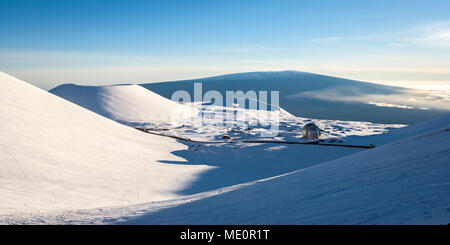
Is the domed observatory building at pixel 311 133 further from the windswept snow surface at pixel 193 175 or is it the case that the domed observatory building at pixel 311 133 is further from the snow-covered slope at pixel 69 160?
the snow-covered slope at pixel 69 160

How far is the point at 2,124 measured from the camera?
1114 centimetres

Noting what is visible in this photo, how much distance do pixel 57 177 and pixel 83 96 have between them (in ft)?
86.5

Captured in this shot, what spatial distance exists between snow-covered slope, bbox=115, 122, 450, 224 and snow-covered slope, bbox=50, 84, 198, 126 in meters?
23.1

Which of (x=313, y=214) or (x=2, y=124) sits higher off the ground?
(x=2, y=124)

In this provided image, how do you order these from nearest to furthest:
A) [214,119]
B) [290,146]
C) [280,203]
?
1. [280,203]
2. [290,146]
3. [214,119]

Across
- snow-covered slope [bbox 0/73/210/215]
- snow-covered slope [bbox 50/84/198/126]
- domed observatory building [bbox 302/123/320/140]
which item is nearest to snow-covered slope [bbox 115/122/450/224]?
snow-covered slope [bbox 0/73/210/215]

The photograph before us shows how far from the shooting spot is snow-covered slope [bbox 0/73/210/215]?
318 inches

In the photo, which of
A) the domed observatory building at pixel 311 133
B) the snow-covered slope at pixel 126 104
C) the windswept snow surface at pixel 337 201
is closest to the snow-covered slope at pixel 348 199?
the windswept snow surface at pixel 337 201

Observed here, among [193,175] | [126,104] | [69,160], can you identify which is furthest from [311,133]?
[126,104]

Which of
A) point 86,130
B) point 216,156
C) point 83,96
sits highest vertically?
point 83,96

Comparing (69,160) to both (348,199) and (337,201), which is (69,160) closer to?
(337,201)

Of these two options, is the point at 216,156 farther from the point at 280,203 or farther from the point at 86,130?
the point at 280,203

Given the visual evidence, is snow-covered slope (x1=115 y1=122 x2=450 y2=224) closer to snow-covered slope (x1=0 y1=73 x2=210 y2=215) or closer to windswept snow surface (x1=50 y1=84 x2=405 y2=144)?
snow-covered slope (x1=0 y1=73 x2=210 y2=215)
